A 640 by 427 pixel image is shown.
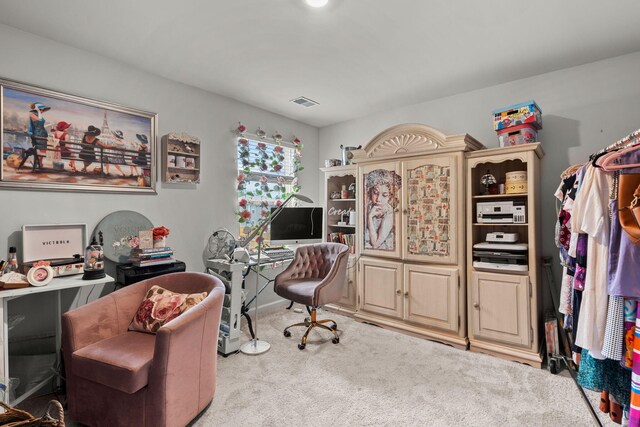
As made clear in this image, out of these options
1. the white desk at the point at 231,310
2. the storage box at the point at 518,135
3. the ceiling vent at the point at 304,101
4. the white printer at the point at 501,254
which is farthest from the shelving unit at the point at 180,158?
the storage box at the point at 518,135

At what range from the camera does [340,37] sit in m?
2.32

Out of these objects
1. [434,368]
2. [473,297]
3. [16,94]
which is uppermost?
[16,94]

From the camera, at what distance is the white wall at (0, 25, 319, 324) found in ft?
7.38

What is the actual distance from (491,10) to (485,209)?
1573mm

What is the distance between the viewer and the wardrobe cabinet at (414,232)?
2.93 metres

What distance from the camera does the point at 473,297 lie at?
2.85 m

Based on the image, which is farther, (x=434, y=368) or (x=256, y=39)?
(x=434, y=368)

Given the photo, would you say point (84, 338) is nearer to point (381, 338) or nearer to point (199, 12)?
point (199, 12)

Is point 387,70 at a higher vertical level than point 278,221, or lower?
higher

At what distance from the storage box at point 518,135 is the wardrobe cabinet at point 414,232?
0.28 meters

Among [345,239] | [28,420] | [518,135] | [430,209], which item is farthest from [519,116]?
[28,420]

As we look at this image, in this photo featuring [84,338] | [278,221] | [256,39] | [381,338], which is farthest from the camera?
[278,221]

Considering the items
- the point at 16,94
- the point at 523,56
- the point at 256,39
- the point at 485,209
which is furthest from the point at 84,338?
the point at 523,56

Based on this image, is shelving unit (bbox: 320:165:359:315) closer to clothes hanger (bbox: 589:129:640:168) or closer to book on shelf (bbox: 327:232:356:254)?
book on shelf (bbox: 327:232:356:254)
